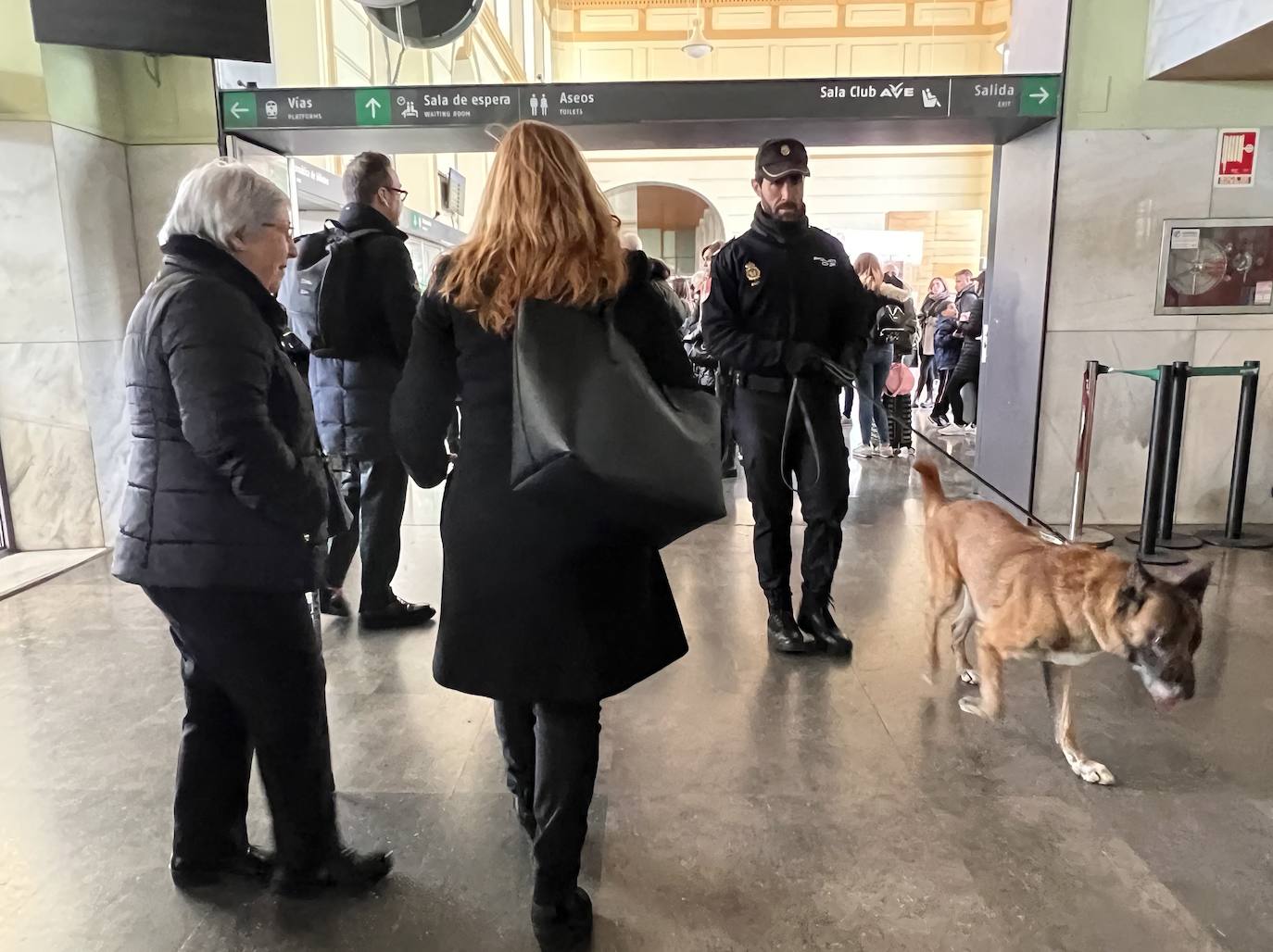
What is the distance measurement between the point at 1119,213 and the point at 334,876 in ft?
17.8

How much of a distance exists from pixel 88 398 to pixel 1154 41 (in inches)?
258

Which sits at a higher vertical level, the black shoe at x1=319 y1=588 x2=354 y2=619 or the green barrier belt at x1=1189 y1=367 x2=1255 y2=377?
the green barrier belt at x1=1189 y1=367 x2=1255 y2=377

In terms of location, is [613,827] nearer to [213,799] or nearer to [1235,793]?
[213,799]

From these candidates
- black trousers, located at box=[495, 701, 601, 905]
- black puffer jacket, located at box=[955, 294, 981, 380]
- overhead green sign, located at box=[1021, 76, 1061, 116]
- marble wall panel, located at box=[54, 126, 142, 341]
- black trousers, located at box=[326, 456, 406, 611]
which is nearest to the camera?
black trousers, located at box=[495, 701, 601, 905]

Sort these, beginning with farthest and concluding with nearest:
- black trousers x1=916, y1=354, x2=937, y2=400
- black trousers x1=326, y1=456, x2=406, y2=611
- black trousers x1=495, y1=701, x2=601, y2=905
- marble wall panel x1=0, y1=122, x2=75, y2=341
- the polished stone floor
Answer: black trousers x1=916, y1=354, x2=937, y2=400 → marble wall panel x1=0, y1=122, x2=75, y2=341 → black trousers x1=326, y1=456, x2=406, y2=611 → the polished stone floor → black trousers x1=495, y1=701, x2=601, y2=905

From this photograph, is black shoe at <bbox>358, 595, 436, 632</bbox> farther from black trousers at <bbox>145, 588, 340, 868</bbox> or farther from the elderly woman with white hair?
the elderly woman with white hair

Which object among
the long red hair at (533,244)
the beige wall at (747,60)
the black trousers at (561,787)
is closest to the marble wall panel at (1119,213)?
the long red hair at (533,244)

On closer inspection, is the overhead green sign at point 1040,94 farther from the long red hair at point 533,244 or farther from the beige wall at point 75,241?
the beige wall at point 75,241

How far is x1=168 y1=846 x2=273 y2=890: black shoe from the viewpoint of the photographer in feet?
7.29

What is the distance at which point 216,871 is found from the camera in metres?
2.24

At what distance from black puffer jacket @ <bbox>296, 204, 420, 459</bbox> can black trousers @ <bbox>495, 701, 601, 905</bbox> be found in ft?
7.07

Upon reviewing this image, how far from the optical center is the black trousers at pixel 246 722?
6.35 ft

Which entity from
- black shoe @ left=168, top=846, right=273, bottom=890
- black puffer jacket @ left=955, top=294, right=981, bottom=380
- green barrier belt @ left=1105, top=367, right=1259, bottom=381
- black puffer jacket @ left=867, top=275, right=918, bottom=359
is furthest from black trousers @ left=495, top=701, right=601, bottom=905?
black puffer jacket @ left=955, top=294, right=981, bottom=380

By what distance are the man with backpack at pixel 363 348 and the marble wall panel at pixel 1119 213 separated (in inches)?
155
